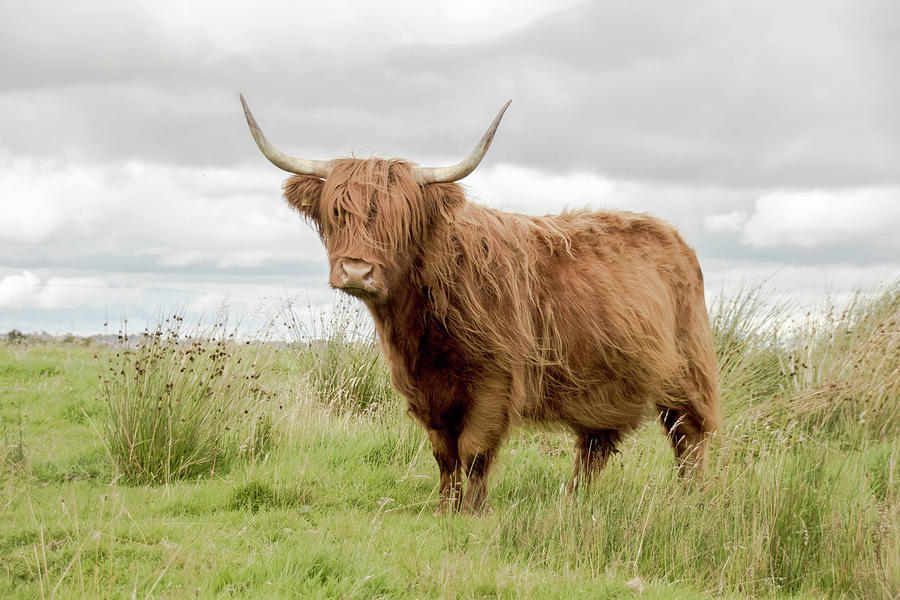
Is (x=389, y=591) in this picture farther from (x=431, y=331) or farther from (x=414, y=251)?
(x=414, y=251)

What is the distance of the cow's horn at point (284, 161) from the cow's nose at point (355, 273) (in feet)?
3.09

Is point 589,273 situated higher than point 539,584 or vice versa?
point 589,273

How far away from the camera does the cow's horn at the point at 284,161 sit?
5.00 m

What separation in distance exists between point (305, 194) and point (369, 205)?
1.92ft

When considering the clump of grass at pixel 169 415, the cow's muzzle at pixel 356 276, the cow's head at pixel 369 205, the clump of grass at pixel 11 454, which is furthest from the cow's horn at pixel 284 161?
the clump of grass at pixel 11 454

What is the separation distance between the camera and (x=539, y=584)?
367 cm

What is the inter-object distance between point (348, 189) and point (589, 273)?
1.91m

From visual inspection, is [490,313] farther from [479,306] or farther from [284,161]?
[284,161]

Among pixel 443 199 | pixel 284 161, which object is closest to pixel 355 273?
pixel 443 199

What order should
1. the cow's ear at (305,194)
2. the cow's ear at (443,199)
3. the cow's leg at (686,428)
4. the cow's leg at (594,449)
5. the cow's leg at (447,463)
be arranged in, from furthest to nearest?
1. the cow's leg at (686,428)
2. the cow's leg at (594,449)
3. the cow's leg at (447,463)
4. the cow's ear at (305,194)
5. the cow's ear at (443,199)

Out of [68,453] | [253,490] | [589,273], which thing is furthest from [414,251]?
[68,453]

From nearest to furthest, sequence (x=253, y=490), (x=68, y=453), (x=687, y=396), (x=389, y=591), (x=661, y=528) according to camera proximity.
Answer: (x=389, y=591)
(x=661, y=528)
(x=253, y=490)
(x=687, y=396)
(x=68, y=453)

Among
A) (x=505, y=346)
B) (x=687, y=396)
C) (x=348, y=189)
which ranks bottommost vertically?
(x=687, y=396)

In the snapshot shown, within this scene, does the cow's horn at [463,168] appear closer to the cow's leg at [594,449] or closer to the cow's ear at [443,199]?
the cow's ear at [443,199]
